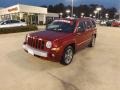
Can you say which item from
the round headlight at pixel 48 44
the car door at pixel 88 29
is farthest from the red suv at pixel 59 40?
→ the car door at pixel 88 29

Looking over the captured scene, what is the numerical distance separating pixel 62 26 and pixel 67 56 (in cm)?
151

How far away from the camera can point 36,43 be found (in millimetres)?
7301

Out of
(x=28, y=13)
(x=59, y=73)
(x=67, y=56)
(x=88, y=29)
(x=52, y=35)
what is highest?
(x=28, y=13)

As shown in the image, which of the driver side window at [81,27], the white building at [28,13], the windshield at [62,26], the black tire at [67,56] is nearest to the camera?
the black tire at [67,56]

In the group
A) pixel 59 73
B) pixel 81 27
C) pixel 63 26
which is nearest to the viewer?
pixel 59 73

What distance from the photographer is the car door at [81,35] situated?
325 inches

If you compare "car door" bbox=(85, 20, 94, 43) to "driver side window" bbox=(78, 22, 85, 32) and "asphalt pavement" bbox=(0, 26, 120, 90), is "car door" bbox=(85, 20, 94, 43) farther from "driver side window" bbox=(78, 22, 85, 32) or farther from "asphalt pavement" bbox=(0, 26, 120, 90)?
"asphalt pavement" bbox=(0, 26, 120, 90)

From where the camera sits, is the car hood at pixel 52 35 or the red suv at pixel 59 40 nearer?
the red suv at pixel 59 40

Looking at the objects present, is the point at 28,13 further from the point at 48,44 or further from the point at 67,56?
the point at 48,44

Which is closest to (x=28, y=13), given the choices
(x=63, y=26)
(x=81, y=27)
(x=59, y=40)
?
(x=81, y=27)

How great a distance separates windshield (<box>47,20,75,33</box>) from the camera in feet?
26.6

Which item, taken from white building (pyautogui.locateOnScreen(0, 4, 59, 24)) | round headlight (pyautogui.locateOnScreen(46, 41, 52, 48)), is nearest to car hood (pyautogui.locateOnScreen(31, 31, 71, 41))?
round headlight (pyautogui.locateOnScreen(46, 41, 52, 48))

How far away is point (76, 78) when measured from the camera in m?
6.18

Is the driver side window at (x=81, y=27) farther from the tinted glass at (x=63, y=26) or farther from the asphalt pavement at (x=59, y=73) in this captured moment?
the asphalt pavement at (x=59, y=73)
